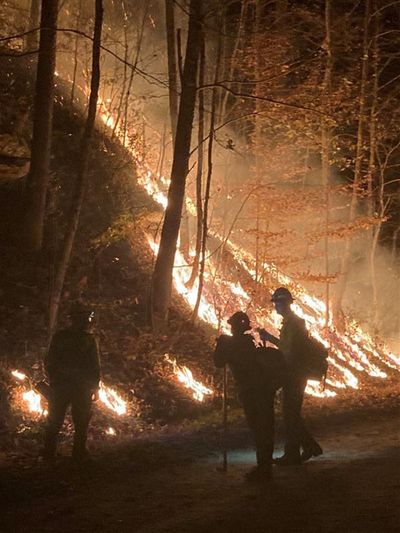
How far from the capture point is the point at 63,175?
18344mm

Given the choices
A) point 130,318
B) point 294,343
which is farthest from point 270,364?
point 130,318

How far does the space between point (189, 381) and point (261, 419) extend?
6.24 m

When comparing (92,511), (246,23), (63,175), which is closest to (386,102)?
(246,23)

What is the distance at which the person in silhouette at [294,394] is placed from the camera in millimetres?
8227

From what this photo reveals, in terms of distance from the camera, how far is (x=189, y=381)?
45.0 ft

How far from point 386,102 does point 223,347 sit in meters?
20.0

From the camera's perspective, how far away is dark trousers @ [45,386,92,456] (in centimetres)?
826

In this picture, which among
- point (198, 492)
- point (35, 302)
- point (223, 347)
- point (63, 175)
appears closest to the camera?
point (198, 492)

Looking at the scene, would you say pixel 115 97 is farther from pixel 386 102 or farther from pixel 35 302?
pixel 35 302

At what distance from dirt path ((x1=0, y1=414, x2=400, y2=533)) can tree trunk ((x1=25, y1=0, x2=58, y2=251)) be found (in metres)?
7.55

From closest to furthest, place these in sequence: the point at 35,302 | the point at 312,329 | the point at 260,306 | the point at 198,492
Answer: the point at 198,492 < the point at 35,302 < the point at 260,306 < the point at 312,329

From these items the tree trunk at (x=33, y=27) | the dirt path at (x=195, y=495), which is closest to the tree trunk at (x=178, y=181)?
the dirt path at (x=195, y=495)

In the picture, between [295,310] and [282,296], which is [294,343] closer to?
[282,296]

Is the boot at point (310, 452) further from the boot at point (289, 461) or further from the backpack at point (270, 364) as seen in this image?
the backpack at point (270, 364)
